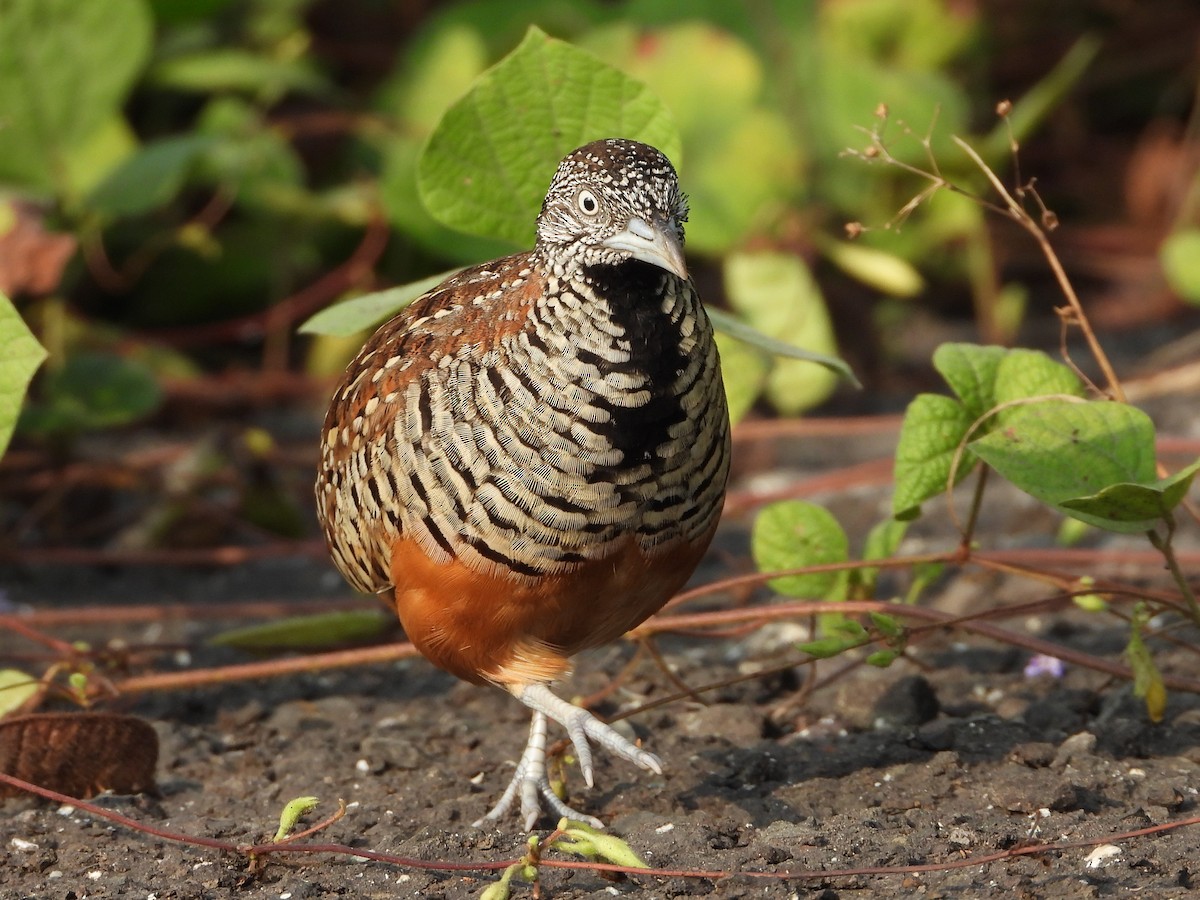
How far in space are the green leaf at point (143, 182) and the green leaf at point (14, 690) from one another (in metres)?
2.28

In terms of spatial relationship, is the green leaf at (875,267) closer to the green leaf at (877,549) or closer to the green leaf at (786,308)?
the green leaf at (786,308)

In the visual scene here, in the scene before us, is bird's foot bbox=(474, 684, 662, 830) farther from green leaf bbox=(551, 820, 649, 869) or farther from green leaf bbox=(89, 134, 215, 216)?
green leaf bbox=(89, 134, 215, 216)

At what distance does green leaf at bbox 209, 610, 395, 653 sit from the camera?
447 cm

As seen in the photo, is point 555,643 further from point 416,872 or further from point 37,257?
point 37,257

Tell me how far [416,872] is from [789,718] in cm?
127

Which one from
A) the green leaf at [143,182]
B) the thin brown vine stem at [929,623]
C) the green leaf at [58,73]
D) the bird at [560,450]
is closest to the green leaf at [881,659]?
the thin brown vine stem at [929,623]

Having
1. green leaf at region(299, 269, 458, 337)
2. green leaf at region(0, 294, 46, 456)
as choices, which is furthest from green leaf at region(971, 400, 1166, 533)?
green leaf at region(0, 294, 46, 456)

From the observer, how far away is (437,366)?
3.66 m

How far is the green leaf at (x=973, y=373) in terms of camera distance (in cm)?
390

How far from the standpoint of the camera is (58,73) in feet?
20.8

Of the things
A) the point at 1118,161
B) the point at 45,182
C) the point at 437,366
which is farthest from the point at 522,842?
the point at 1118,161

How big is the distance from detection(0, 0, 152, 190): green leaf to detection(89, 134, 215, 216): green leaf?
486 millimetres

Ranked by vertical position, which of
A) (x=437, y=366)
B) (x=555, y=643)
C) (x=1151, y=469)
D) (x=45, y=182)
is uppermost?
(x=45, y=182)

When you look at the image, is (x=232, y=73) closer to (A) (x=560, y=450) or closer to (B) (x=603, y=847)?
(A) (x=560, y=450)
